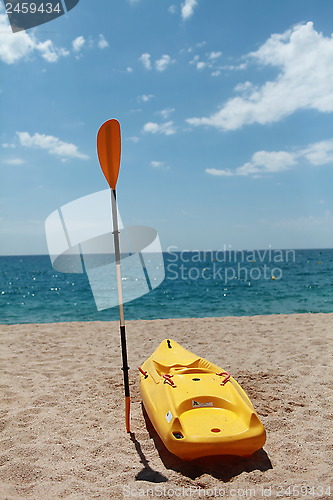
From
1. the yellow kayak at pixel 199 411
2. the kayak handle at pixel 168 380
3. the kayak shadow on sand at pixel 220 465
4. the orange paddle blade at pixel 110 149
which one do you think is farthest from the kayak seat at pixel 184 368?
the orange paddle blade at pixel 110 149

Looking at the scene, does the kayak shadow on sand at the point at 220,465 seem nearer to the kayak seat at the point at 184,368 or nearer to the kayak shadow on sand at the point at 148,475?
the kayak shadow on sand at the point at 148,475

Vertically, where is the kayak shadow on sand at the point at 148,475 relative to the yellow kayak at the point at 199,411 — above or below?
below

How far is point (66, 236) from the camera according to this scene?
6.65 m

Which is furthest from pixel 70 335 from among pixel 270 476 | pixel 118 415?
pixel 270 476

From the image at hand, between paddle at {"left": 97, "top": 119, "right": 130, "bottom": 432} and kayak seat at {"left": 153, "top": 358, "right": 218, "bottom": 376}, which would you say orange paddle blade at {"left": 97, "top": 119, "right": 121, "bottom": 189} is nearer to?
paddle at {"left": 97, "top": 119, "right": 130, "bottom": 432}

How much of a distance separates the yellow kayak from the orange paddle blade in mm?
2212

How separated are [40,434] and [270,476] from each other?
7.92 feet

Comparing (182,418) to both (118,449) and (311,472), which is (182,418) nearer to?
(118,449)

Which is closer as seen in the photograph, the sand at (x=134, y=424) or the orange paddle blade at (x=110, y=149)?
the sand at (x=134, y=424)

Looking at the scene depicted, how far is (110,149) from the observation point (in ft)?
13.4

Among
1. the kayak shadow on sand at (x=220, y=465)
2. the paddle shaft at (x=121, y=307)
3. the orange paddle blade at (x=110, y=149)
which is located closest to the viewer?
the kayak shadow on sand at (x=220, y=465)

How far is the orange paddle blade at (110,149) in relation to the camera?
159 inches

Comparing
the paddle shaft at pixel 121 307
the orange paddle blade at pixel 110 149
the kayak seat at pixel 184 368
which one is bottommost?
the kayak seat at pixel 184 368

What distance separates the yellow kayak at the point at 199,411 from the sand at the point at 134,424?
0.26 metres
